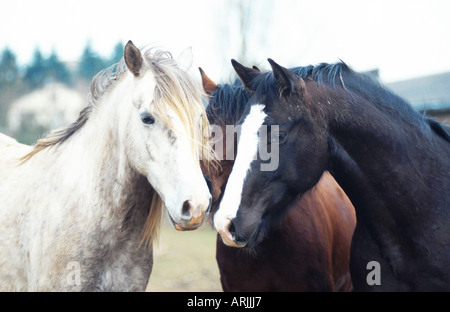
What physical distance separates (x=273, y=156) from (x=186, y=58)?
1014 mm

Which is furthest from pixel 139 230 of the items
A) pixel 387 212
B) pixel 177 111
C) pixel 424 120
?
pixel 424 120

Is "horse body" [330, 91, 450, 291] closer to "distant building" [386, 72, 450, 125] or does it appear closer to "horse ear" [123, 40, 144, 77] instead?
"horse ear" [123, 40, 144, 77]

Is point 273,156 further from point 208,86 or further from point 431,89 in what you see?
point 431,89

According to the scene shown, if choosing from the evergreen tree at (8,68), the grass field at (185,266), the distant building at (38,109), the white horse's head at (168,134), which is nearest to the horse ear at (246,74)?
the white horse's head at (168,134)

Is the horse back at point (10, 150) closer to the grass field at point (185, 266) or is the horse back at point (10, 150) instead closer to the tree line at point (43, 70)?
the grass field at point (185, 266)

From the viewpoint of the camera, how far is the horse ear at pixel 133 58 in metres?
2.47

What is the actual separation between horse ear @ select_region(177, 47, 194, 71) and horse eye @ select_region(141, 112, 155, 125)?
68 centimetres

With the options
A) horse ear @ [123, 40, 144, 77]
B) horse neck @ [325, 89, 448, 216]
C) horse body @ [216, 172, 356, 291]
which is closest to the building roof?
horse body @ [216, 172, 356, 291]

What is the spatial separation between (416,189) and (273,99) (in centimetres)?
111

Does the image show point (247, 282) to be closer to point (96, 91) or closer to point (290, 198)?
point (290, 198)

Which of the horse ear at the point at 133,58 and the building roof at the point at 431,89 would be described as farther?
the building roof at the point at 431,89

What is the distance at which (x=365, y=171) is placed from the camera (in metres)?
2.70

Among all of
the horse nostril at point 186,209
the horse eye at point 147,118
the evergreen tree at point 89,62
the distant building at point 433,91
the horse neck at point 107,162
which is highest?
the evergreen tree at point 89,62

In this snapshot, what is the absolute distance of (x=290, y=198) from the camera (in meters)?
2.76
